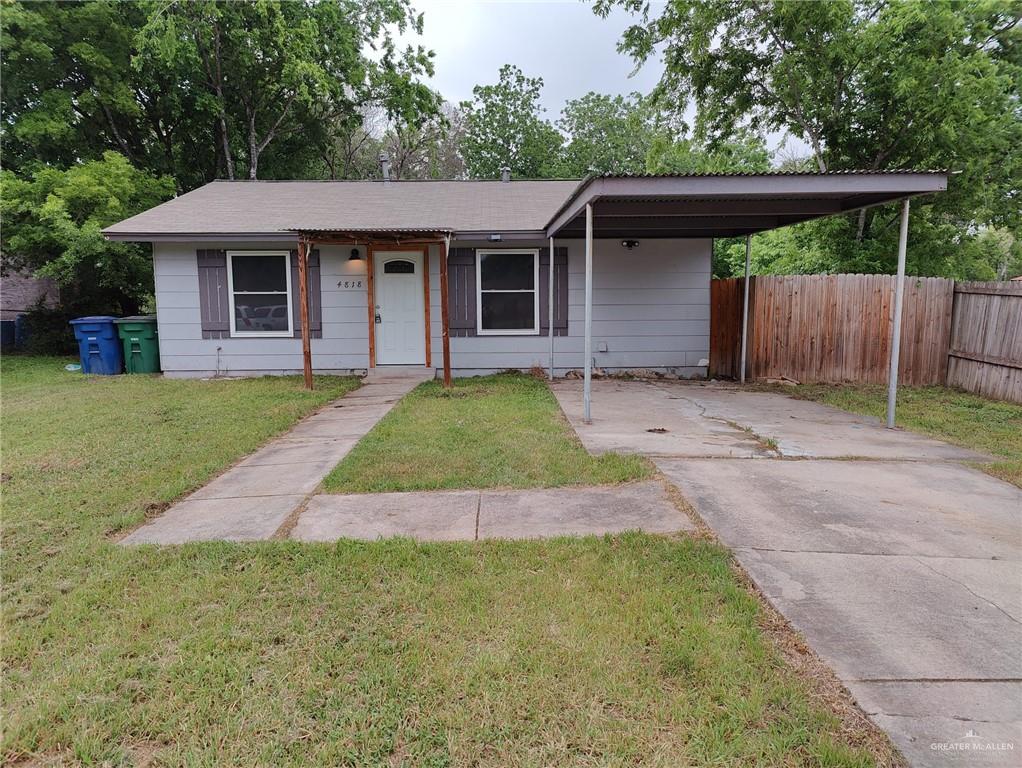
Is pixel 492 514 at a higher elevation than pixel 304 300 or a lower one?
lower

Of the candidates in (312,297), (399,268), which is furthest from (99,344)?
(399,268)

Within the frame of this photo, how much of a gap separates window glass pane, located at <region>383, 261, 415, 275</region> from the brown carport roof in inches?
98.3

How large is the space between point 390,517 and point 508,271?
274 inches

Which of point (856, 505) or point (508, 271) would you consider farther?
point (508, 271)

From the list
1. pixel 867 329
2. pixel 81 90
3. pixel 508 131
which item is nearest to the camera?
pixel 867 329

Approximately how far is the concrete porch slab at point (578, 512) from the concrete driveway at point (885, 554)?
0.28 metres

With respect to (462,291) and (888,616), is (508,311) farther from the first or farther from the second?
(888,616)

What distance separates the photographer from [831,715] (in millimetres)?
1929

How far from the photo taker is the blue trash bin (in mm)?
10164

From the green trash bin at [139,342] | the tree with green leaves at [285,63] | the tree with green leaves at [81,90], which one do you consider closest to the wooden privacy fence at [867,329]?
the green trash bin at [139,342]

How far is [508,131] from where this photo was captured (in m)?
26.4

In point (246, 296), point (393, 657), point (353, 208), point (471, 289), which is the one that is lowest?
point (393, 657)

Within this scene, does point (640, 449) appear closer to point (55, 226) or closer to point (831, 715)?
Answer: point (831, 715)

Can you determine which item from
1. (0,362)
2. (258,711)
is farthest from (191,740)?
(0,362)
